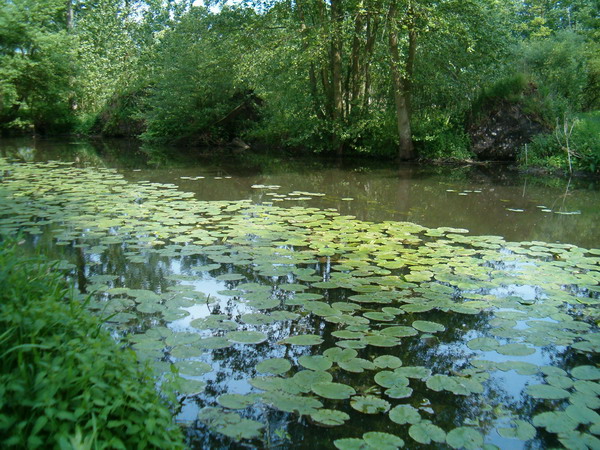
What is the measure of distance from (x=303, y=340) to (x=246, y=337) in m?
0.36

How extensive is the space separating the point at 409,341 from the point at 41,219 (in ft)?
16.0

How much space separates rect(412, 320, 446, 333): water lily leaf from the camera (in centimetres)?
325

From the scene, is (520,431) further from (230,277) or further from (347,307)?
(230,277)

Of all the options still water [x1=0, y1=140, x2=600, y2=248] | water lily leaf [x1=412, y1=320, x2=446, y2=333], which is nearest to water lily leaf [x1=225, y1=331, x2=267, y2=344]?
water lily leaf [x1=412, y1=320, x2=446, y2=333]

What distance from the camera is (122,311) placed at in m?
3.40

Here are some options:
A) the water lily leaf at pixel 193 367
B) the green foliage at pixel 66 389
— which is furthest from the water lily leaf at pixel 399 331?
the green foliage at pixel 66 389

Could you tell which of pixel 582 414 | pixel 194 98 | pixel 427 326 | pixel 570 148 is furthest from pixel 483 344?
pixel 194 98

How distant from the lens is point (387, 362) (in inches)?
→ 109

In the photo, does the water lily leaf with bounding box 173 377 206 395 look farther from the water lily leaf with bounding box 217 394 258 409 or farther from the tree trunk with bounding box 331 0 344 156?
the tree trunk with bounding box 331 0 344 156

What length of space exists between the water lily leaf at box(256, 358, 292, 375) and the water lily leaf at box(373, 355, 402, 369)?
494 millimetres

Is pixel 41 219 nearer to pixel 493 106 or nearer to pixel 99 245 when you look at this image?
pixel 99 245

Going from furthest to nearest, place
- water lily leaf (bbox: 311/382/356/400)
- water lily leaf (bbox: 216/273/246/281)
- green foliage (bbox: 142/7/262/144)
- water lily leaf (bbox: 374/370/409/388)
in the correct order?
green foliage (bbox: 142/7/262/144) < water lily leaf (bbox: 216/273/246/281) < water lily leaf (bbox: 374/370/409/388) < water lily leaf (bbox: 311/382/356/400)

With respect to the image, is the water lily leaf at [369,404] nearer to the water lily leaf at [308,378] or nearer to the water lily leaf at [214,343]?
the water lily leaf at [308,378]

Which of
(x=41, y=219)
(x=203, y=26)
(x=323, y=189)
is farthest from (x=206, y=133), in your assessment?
(x=41, y=219)
